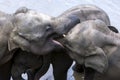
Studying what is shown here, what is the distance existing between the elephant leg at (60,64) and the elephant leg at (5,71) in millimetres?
265

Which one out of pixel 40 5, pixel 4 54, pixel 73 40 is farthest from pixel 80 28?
pixel 40 5

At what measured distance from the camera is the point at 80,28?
2.27 meters

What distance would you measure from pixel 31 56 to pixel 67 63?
289mm

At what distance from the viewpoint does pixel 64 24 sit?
2.31 metres

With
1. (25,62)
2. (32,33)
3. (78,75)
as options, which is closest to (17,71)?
(25,62)

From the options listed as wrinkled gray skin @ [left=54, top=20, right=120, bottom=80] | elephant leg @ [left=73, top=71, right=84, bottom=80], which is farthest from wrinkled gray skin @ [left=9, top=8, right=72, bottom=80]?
elephant leg @ [left=73, top=71, right=84, bottom=80]

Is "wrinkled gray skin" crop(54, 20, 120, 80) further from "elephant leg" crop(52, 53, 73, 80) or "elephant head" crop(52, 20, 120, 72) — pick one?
"elephant leg" crop(52, 53, 73, 80)

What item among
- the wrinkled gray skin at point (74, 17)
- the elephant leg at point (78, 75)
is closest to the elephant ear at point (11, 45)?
the wrinkled gray skin at point (74, 17)

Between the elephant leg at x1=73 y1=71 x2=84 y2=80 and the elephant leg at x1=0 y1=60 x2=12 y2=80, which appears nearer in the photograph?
the elephant leg at x1=0 y1=60 x2=12 y2=80

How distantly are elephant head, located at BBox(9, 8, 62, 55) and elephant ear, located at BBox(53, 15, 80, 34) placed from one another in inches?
1.5

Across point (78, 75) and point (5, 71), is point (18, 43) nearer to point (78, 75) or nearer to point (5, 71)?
point (5, 71)

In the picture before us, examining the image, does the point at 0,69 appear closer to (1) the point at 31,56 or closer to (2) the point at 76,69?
(1) the point at 31,56

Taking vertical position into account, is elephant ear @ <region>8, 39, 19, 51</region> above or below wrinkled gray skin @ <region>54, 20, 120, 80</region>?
below

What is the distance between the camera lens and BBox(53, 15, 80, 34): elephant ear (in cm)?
230
